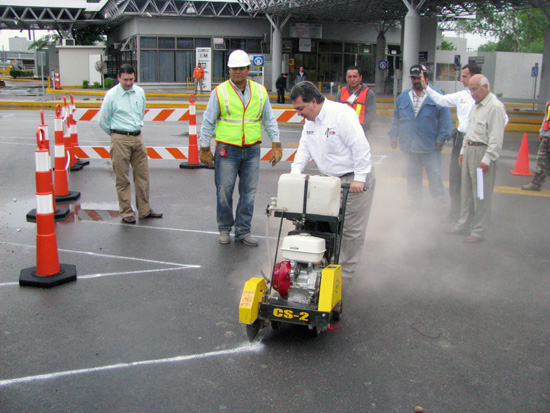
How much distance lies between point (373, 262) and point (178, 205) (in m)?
3.53

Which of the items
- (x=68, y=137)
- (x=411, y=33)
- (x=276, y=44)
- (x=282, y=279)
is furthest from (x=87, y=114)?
(x=276, y=44)

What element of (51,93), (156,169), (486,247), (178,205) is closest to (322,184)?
(486,247)

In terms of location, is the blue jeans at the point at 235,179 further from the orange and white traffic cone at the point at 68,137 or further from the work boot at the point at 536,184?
the work boot at the point at 536,184

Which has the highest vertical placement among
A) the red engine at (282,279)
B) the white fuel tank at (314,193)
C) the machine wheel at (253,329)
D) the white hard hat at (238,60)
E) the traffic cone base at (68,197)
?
the white hard hat at (238,60)

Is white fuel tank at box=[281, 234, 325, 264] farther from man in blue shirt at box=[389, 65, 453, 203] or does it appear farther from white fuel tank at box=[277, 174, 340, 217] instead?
man in blue shirt at box=[389, 65, 453, 203]

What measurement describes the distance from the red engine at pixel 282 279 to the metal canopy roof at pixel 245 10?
22.1 metres

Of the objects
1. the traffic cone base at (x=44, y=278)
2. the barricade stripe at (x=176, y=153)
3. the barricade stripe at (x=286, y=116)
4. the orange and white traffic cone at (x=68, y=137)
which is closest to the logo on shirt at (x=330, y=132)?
the traffic cone base at (x=44, y=278)

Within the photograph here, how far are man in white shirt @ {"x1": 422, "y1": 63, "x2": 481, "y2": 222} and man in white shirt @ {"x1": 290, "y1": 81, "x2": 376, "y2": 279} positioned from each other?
265cm

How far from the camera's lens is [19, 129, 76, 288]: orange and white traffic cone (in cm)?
523

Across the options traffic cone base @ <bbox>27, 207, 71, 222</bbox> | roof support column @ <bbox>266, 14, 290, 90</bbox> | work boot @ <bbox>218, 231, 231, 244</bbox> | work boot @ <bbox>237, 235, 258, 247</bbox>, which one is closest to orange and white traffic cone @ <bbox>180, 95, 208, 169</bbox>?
traffic cone base @ <bbox>27, 207, 71, 222</bbox>

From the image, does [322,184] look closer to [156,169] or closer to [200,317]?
[200,317]

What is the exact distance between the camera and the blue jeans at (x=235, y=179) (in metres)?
6.39

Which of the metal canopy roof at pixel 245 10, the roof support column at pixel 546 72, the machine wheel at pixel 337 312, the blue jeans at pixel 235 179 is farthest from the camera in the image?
the metal canopy roof at pixel 245 10

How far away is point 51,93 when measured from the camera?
32.8 m
